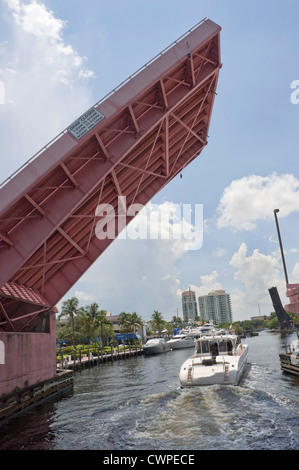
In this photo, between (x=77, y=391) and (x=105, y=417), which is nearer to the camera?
(x=105, y=417)

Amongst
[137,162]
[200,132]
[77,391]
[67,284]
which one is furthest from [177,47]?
[77,391]

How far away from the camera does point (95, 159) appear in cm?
1502

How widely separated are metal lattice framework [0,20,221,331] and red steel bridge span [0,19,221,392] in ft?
0.14

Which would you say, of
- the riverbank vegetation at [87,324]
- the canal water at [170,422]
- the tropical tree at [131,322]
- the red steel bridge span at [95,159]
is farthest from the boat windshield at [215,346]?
the tropical tree at [131,322]

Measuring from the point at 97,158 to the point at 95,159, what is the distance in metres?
0.22

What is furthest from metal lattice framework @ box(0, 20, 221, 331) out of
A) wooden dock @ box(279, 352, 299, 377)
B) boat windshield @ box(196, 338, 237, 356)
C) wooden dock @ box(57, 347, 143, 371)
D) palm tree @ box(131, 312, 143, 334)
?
palm tree @ box(131, 312, 143, 334)

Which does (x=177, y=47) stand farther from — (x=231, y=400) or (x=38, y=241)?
(x=231, y=400)

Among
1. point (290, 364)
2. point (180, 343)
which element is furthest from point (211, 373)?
point (180, 343)

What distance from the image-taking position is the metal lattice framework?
13.0m

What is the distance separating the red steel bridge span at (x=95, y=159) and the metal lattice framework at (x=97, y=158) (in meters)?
0.04

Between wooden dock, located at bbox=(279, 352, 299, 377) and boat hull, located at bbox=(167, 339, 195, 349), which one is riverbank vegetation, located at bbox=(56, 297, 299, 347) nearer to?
boat hull, located at bbox=(167, 339, 195, 349)

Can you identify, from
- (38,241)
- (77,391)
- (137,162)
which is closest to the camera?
(38,241)
